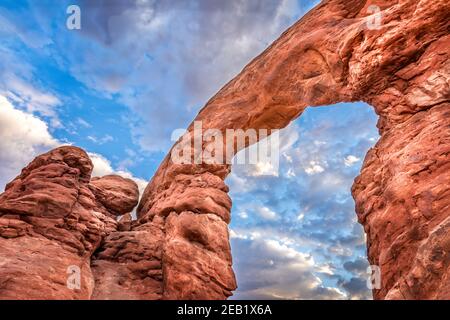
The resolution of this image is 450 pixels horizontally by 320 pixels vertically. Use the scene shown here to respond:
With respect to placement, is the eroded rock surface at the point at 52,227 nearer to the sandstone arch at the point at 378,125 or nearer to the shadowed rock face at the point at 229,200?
the shadowed rock face at the point at 229,200

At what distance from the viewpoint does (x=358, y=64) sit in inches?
582

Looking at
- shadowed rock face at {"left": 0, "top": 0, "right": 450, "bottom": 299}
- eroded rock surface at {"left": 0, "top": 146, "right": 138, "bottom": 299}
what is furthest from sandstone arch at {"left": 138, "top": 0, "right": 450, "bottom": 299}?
eroded rock surface at {"left": 0, "top": 146, "right": 138, "bottom": 299}

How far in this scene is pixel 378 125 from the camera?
16.0 meters

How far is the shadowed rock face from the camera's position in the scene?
10.5 metres

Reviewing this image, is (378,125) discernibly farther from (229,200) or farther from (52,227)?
(52,227)

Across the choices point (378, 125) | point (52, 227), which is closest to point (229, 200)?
point (378, 125)

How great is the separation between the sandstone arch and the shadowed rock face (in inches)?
2.1

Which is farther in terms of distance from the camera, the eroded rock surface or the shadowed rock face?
the eroded rock surface

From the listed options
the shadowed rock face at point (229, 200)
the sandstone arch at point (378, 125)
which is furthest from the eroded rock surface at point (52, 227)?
the sandstone arch at point (378, 125)

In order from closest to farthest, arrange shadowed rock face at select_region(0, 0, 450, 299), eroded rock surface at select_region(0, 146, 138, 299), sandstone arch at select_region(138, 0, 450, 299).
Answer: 1. sandstone arch at select_region(138, 0, 450, 299)
2. shadowed rock face at select_region(0, 0, 450, 299)
3. eroded rock surface at select_region(0, 146, 138, 299)

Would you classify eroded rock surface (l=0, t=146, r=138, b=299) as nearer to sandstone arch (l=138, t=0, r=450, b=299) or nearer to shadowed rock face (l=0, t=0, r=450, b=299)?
shadowed rock face (l=0, t=0, r=450, b=299)
